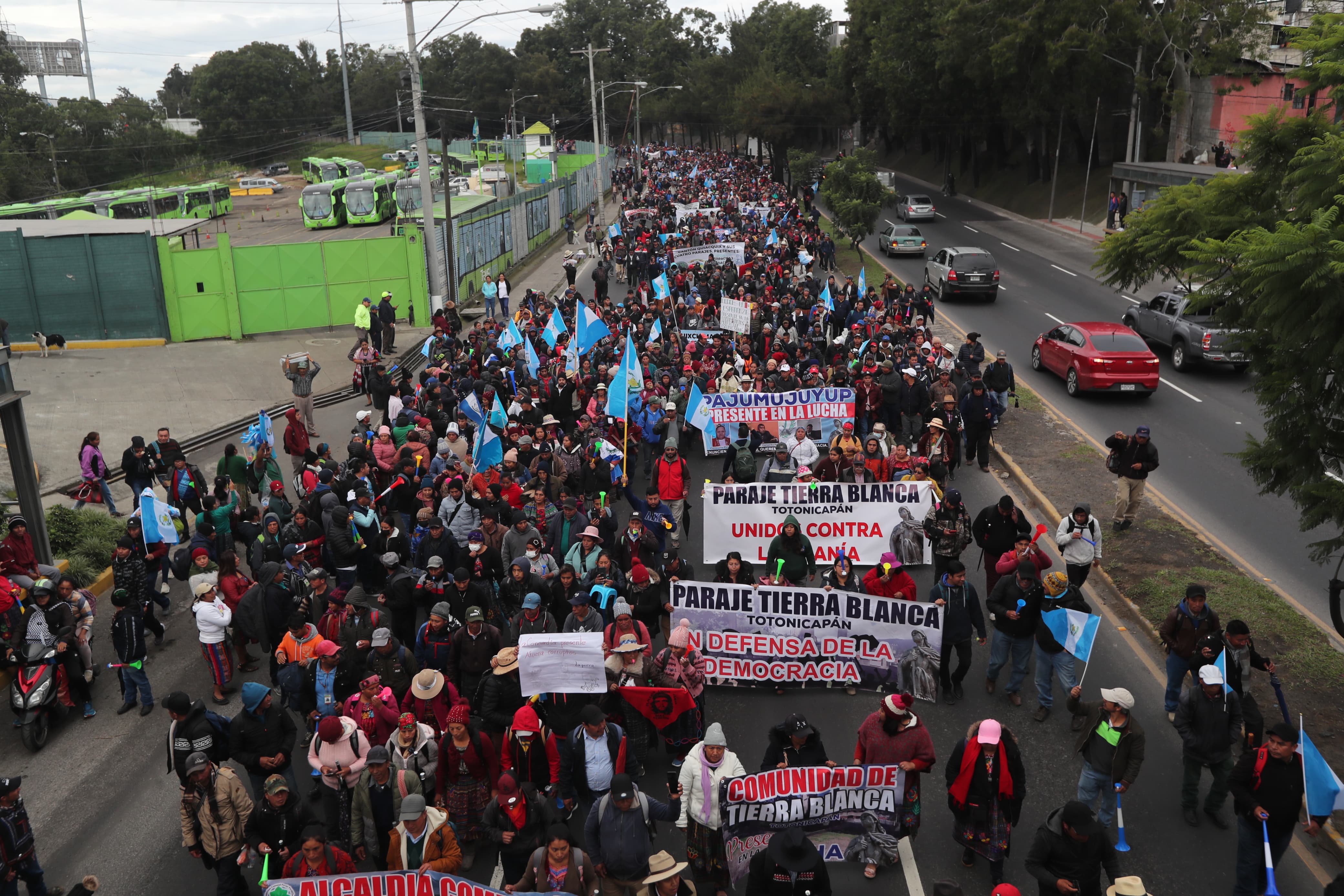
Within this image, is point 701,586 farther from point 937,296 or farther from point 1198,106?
point 1198,106

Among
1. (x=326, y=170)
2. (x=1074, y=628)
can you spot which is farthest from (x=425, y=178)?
(x=326, y=170)

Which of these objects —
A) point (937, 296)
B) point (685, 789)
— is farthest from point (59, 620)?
point (937, 296)

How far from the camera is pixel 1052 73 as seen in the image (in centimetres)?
5300

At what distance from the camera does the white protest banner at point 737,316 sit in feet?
73.5

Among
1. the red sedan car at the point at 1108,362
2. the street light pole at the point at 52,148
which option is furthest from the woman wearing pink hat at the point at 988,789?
the street light pole at the point at 52,148

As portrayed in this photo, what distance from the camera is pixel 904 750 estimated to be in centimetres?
756

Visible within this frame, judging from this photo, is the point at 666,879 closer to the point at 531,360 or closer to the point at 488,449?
the point at 488,449

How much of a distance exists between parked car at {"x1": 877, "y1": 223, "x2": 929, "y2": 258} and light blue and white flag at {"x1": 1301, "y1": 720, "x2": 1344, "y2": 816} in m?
36.7

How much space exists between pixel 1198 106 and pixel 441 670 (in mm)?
55939

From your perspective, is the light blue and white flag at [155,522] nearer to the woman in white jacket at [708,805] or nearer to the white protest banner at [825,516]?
the white protest banner at [825,516]

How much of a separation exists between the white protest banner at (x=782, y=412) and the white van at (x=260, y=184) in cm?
8665

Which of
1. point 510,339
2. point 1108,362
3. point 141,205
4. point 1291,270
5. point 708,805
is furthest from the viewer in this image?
point 141,205

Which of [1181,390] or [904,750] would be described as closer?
[904,750]

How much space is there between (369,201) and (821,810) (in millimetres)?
59241
